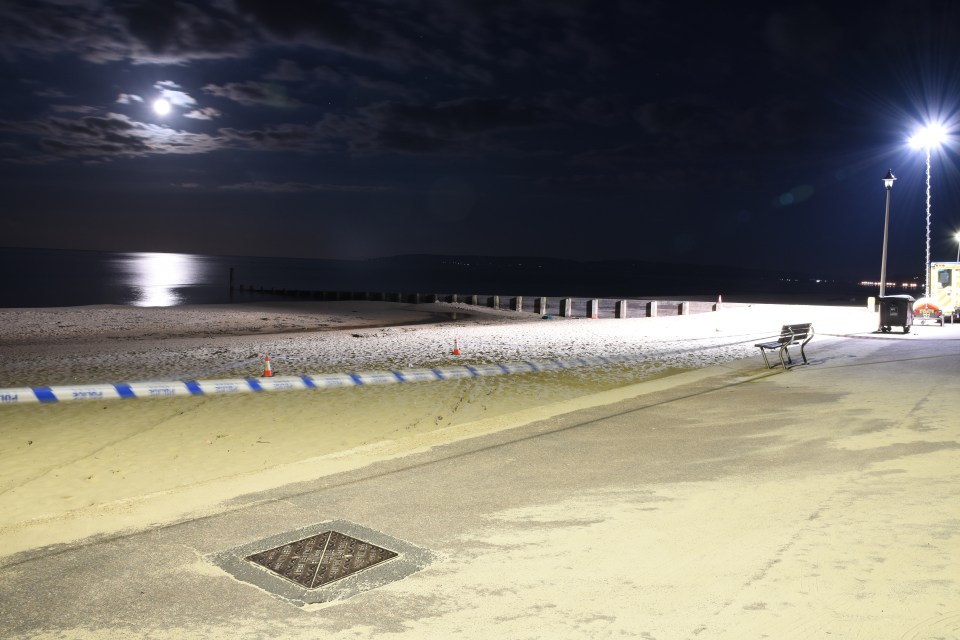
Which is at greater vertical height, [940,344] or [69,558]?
[940,344]

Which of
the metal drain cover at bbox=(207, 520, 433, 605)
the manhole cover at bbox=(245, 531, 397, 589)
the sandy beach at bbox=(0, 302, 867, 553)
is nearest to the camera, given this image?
the metal drain cover at bbox=(207, 520, 433, 605)

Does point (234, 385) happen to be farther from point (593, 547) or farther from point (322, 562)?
point (593, 547)

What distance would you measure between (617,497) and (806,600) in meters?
1.87

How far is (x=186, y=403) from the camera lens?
9.81 metres

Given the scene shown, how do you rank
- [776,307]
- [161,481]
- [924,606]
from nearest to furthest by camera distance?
[924,606] < [161,481] < [776,307]

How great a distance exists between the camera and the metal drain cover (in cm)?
399

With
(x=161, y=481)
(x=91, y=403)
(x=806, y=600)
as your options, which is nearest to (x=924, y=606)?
(x=806, y=600)

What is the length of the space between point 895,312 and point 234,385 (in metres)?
17.7

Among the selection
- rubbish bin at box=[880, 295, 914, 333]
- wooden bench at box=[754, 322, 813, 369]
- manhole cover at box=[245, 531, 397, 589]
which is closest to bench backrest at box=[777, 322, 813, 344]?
wooden bench at box=[754, 322, 813, 369]

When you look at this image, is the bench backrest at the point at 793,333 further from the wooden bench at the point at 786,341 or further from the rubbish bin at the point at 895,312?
the rubbish bin at the point at 895,312

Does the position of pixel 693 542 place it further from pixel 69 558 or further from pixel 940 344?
pixel 940 344

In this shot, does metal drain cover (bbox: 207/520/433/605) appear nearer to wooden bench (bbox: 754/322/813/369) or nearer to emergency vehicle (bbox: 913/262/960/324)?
wooden bench (bbox: 754/322/813/369)

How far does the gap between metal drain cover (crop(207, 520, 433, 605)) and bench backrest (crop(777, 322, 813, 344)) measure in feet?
33.6

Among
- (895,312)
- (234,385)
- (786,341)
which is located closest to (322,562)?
(234,385)
